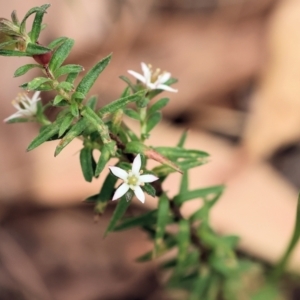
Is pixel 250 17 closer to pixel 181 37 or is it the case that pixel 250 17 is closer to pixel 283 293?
pixel 181 37

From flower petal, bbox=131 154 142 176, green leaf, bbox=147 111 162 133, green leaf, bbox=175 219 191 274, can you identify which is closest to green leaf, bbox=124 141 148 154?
flower petal, bbox=131 154 142 176

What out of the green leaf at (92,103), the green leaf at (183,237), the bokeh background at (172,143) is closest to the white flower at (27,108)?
the green leaf at (92,103)

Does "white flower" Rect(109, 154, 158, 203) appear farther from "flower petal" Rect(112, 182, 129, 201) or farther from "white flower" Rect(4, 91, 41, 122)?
"white flower" Rect(4, 91, 41, 122)

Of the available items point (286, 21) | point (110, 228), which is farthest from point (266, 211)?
point (110, 228)

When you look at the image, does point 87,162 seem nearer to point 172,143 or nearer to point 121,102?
point 121,102

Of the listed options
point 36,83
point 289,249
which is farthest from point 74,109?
point 289,249

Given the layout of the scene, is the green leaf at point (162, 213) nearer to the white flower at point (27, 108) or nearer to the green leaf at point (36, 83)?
the white flower at point (27, 108)
